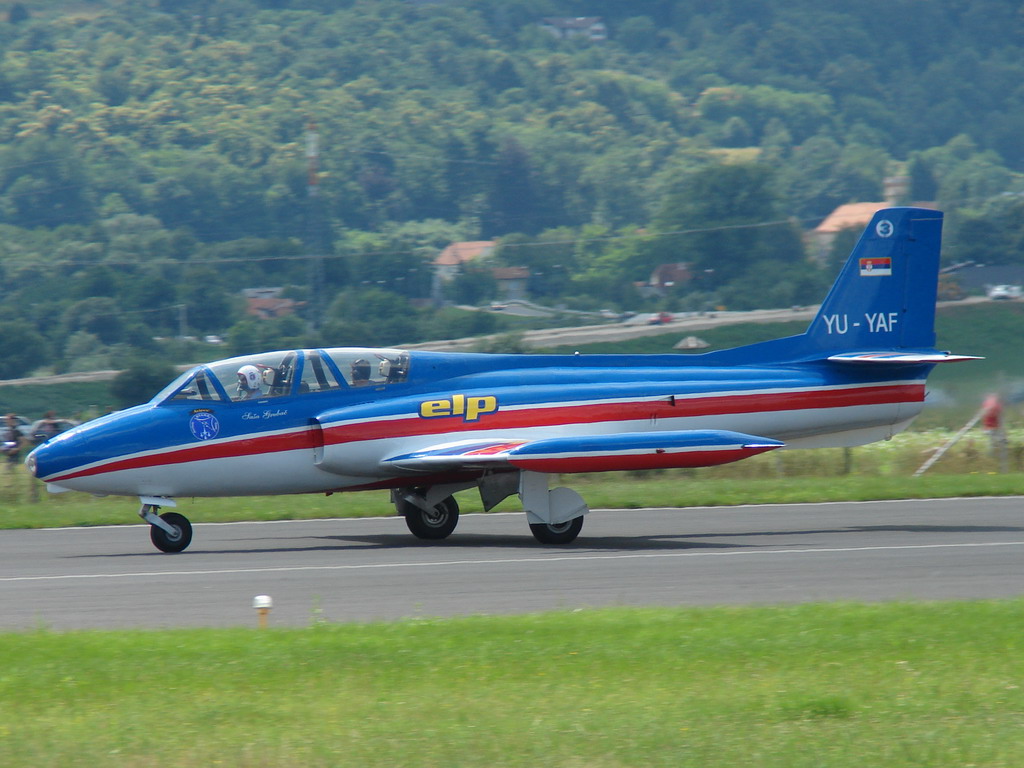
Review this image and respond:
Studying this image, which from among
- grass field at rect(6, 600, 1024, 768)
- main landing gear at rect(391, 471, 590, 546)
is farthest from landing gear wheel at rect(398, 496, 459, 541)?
grass field at rect(6, 600, 1024, 768)

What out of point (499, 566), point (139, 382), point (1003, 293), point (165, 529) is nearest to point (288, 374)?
point (165, 529)

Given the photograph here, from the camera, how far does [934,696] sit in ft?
25.0

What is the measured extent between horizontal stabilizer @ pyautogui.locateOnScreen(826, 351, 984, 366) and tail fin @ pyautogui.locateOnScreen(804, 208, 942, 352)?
272 mm

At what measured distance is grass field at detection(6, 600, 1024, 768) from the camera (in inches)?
266

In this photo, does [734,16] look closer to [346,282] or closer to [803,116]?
[803,116]

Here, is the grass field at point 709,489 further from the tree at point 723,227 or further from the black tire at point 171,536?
the tree at point 723,227

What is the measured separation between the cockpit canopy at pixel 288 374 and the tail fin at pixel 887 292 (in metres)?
6.04

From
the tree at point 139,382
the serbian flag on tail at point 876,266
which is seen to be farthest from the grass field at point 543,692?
the tree at point 139,382

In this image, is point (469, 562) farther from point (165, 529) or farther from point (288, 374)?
point (165, 529)

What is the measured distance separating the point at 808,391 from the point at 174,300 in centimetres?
7774

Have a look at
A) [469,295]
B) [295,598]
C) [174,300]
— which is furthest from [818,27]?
[295,598]

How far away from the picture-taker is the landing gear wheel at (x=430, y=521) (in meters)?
17.1

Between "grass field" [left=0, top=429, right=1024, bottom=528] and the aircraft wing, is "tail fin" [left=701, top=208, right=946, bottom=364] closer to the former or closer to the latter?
the aircraft wing

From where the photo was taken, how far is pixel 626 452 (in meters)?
15.4
